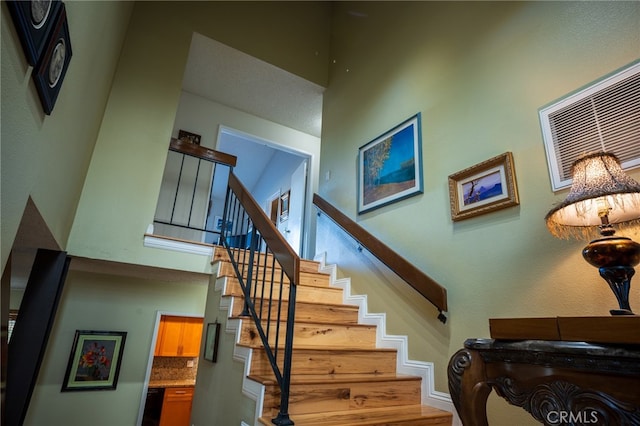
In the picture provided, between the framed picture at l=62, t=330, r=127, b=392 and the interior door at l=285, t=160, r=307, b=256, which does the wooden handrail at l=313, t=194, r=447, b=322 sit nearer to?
the interior door at l=285, t=160, r=307, b=256

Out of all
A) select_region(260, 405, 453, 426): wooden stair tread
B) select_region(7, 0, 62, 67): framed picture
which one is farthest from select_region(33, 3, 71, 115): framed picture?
select_region(260, 405, 453, 426): wooden stair tread

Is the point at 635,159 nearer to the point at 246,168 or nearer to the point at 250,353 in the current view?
the point at 250,353

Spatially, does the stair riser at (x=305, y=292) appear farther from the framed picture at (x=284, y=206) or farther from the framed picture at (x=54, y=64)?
the framed picture at (x=284, y=206)

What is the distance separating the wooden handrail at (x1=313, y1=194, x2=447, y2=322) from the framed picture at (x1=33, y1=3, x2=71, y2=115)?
7.24 ft

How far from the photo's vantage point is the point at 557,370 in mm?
860

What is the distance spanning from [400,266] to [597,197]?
137 cm

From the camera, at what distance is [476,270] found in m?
2.23

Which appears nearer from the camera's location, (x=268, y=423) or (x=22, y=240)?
(x=268, y=423)

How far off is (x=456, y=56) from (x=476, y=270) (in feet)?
5.77

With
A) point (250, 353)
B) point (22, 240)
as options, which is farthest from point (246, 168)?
point (250, 353)

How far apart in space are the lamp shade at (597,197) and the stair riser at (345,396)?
1333 mm

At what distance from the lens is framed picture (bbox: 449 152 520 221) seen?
2172 millimetres

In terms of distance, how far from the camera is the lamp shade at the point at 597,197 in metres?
1.37

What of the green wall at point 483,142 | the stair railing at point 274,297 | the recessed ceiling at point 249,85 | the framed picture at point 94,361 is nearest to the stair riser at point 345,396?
the stair railing at point 274,297
